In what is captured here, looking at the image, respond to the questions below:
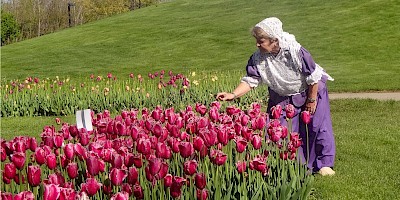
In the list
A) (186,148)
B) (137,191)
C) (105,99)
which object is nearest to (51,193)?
(137,191)

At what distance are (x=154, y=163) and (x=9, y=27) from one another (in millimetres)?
60560

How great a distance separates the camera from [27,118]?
13109 millimetres

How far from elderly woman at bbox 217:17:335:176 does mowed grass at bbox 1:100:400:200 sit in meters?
0.36

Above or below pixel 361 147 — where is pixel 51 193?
above

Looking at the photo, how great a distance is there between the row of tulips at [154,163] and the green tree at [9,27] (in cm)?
5639

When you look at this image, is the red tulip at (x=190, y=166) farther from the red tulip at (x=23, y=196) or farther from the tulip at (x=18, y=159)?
the red tulip at (x=23, y=196)

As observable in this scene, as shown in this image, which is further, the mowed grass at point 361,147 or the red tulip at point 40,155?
the mowed grass at point 361,147

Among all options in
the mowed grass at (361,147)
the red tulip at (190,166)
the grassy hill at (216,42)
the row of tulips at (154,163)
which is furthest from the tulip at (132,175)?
the grassy hill at (216,42)

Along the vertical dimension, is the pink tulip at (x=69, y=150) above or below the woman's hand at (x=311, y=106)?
above

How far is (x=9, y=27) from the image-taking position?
59.8 meters

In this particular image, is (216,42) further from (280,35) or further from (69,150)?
(69,150)

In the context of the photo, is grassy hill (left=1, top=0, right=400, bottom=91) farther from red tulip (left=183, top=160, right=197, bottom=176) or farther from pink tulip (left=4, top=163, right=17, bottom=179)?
pink tulip (left=4, top=163, right=17, bottom=179)

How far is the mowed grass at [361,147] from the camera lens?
230 inches

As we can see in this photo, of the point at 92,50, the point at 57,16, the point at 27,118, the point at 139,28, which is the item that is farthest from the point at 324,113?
the point at 57,16
